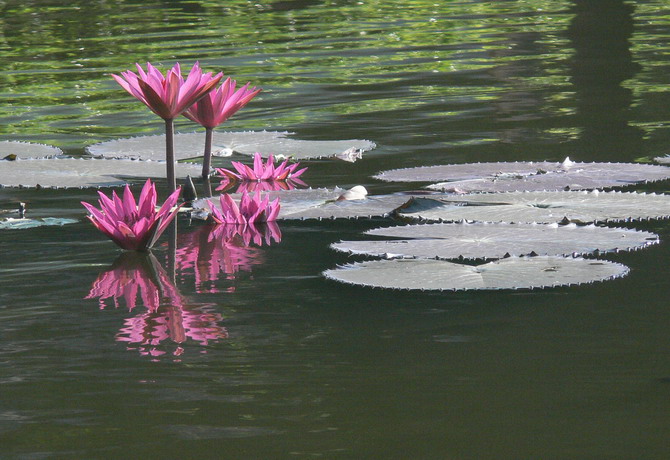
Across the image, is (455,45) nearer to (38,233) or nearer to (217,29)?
(217,29)

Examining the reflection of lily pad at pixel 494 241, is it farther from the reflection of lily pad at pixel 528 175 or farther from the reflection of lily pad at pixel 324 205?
the reflection of lily pad at pixel 528 175

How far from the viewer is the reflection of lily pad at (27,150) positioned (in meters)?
5.39

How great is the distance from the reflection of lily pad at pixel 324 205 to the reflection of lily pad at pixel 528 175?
13.2 inches

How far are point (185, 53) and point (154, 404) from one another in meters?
8.55

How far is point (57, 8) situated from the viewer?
16.8 metres

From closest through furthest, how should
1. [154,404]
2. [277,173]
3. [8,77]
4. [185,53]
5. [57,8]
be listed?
[154,404]
[277,173]
[8,77]
[185,53]
[57,8]

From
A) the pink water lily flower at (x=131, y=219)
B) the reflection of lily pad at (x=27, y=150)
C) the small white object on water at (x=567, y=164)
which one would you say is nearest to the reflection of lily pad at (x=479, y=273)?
the pink water lily flower at (x=131, y=219)

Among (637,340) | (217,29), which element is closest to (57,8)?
(217,29)

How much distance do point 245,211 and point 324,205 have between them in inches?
10.6

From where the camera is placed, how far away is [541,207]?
3.83m

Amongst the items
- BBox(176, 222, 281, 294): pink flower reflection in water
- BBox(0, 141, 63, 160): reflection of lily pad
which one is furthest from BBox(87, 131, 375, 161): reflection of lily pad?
BBox(176, 222, 281, 294): pink flower reflection in water

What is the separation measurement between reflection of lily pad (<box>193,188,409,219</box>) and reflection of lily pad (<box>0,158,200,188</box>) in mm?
748

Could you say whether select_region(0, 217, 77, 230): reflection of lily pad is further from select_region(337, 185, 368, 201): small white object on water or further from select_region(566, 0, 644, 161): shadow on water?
select_region(566, 0, 644, 161): shadow on water

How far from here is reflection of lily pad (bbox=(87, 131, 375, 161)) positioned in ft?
17.3
